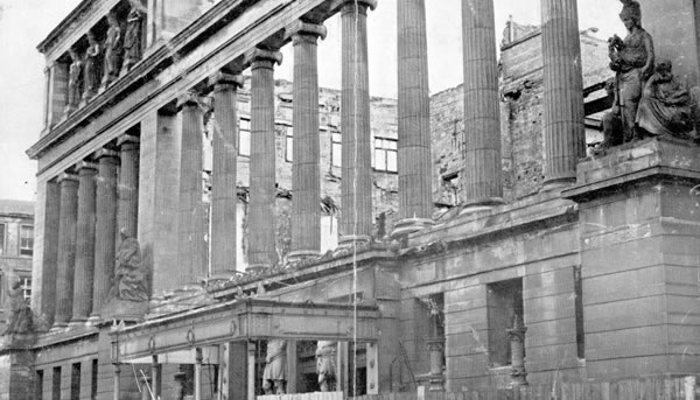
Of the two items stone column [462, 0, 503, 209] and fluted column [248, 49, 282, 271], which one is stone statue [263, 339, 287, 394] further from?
stone column [462, 0, 503, 209]

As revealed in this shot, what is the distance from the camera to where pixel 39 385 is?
58188mm

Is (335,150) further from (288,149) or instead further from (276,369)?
(276,369)

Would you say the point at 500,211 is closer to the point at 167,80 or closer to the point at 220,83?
the point at 220,83

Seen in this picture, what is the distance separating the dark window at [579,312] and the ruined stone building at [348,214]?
0.06 meters

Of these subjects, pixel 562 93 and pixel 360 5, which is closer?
pixel 562 93

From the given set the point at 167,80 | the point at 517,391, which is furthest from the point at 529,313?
the point at 167,80

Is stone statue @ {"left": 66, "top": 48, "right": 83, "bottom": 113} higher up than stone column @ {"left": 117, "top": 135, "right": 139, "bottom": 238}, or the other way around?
stone statue @ {"left": 66, "top": 48, "right": 83, "bottom": 113}

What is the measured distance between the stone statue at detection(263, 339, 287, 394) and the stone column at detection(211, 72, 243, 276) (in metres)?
6.56

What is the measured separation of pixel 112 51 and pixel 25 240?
40.7m

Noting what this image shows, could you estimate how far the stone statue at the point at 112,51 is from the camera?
5453 cm

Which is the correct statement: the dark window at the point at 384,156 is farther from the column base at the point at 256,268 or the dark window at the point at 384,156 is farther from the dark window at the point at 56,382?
the column base at the point at 256,268

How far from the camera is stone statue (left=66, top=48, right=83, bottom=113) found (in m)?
59.8

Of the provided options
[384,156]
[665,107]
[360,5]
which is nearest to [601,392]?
[665,107]

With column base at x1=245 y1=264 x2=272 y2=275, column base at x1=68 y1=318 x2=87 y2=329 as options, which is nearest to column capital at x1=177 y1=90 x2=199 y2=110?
column base at x1=245 y1=264 x2=272 y2=275
